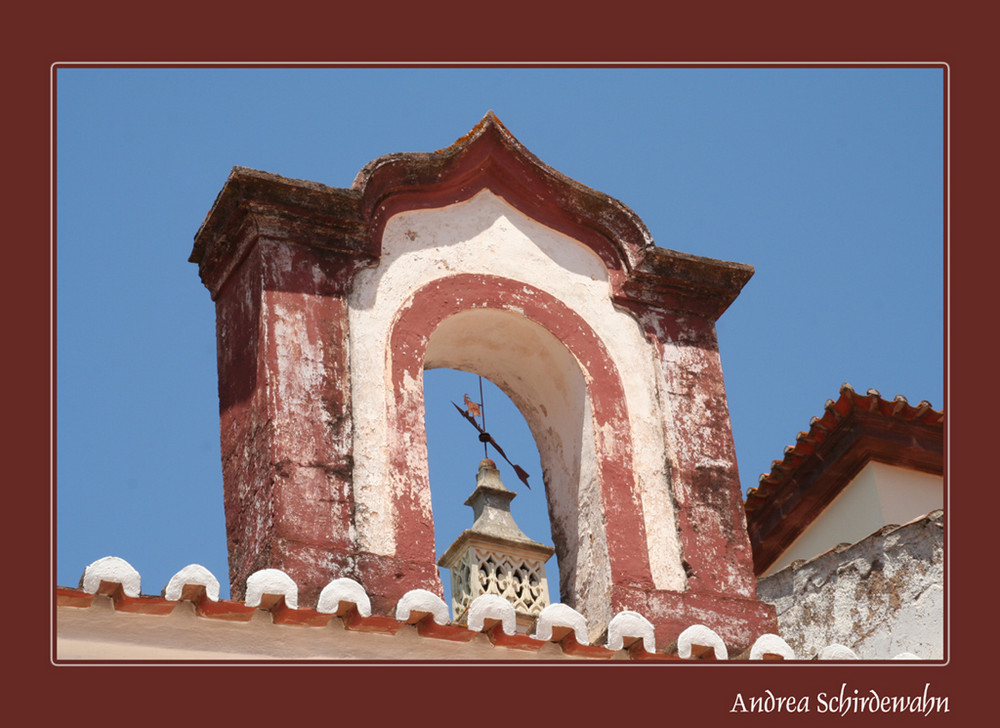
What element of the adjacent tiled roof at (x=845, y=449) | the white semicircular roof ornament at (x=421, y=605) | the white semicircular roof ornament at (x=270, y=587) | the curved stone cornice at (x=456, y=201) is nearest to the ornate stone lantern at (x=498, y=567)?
the curved stone cornice at (x=456, y=201)

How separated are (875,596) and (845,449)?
2082 mm

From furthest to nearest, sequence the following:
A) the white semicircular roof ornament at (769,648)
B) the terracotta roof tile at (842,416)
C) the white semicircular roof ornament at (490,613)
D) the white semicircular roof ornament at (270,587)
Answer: the terracotta roof tile at (842,416) → the white semicircular roof ornament at (769,648) → the white semicircular roof ornament at (490,613) → the white semicircular roof ornament at (270,587)

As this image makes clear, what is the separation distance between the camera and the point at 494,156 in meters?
10.6

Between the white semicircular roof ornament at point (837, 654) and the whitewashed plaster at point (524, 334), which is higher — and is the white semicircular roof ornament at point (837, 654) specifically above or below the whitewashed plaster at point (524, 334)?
below

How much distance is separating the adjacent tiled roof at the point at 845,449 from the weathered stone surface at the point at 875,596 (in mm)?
1403

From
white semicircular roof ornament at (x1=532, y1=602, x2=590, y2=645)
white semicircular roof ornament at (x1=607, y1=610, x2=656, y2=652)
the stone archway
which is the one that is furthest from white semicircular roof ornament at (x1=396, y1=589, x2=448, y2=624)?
the stone archway

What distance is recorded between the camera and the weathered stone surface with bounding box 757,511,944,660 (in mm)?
10461

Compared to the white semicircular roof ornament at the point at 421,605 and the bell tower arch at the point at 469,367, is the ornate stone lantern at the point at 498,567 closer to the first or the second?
the bell tower arch at the point at 469,367

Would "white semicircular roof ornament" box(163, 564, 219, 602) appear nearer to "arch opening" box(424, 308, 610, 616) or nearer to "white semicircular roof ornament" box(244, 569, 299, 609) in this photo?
"white semicircular roof ornament" box(244, 569, 299, 609)

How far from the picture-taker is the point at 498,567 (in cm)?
1009

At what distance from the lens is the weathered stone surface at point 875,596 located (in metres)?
10.5

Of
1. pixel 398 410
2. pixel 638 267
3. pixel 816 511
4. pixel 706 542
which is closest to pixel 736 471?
pixel 706 542
